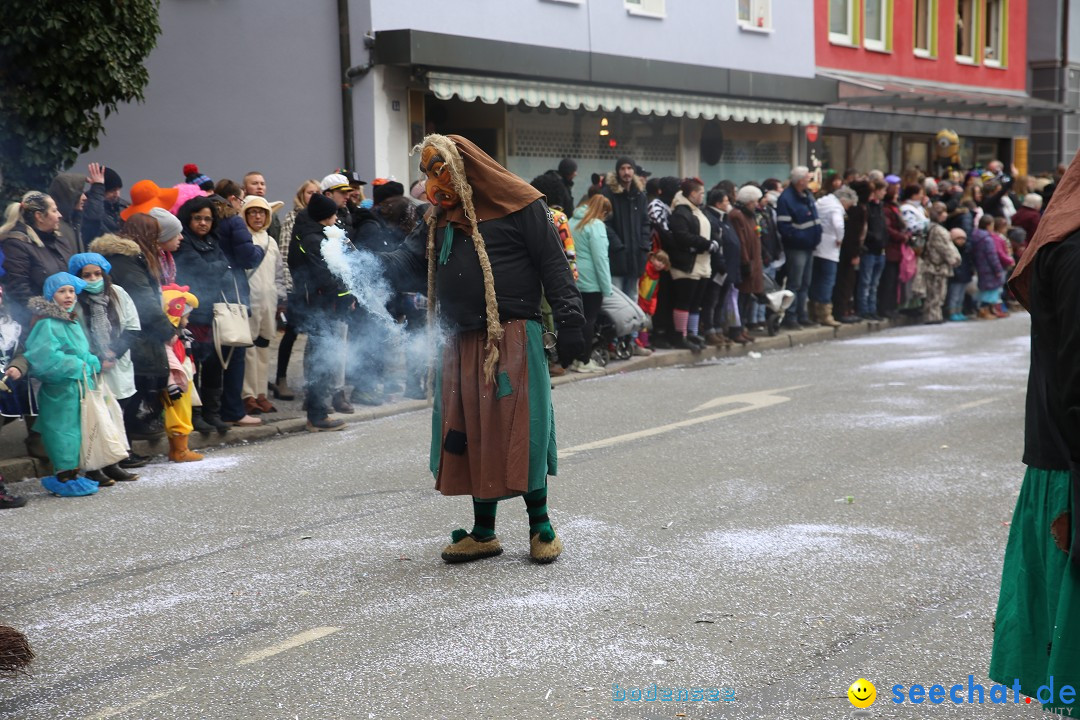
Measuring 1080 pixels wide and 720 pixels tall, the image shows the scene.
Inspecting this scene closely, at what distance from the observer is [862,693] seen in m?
4.21

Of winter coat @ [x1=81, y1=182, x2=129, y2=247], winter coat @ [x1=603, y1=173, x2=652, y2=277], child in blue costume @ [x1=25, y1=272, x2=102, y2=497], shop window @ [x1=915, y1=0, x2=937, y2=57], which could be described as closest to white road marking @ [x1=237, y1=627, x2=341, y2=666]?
child in blue costume @ [x1=25, y1=272, x2=102, y2=497]

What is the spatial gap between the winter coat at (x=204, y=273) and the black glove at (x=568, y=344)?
445 centimetres

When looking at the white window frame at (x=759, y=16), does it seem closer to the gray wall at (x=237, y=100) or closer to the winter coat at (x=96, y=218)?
the gray wall at (x=237, y=100)

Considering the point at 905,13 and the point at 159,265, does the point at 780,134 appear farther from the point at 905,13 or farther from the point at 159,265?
the point at 159,265

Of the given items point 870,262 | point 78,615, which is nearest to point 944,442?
point 78,615

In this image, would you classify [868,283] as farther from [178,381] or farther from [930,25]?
[930,25]

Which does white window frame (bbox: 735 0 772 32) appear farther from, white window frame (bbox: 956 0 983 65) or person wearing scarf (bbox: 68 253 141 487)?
person wearing scarf (bbox: 68 253 141 487)

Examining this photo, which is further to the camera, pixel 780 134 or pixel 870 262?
pixel 780 134

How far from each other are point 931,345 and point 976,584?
9989 millimetres

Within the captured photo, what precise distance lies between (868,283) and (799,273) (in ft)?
5.62

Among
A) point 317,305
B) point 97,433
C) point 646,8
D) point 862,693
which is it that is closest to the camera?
point 862,693

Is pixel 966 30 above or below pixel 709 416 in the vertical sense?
above

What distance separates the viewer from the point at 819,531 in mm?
6320

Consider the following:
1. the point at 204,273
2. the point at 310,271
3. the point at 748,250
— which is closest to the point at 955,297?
the point at 748,250
